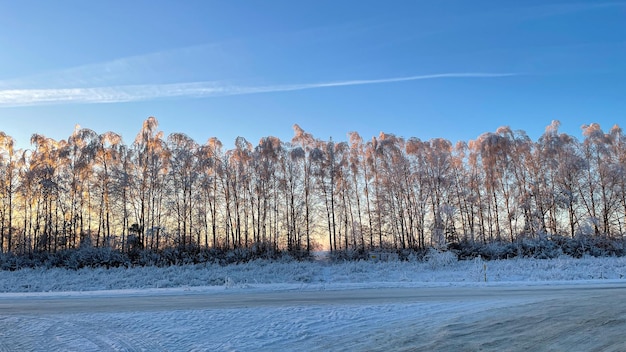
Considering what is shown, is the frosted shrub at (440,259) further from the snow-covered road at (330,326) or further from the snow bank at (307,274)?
the snow-covered road at (330,326)

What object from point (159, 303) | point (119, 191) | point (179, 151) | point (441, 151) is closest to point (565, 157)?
point (441, 151)

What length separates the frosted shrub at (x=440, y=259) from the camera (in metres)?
30.1

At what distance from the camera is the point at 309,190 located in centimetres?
3922

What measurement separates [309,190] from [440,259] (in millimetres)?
13751

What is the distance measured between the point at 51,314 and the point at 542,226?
3708cm

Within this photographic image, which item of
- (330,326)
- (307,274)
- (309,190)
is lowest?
(307,274)

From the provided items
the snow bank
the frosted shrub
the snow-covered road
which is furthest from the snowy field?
the frosted shrub

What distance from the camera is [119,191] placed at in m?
35.7

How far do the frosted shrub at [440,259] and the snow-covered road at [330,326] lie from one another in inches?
674

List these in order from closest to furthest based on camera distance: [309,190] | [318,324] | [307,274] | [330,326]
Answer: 1. [330,326]
2. [318,324]
3. [307,274]
4. [309,190]

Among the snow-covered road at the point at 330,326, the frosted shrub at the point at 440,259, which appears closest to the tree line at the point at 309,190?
the frosted shrub at the point at 440,259

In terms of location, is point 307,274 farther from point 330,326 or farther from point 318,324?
point 330,326

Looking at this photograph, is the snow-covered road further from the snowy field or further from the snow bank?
the snow bank

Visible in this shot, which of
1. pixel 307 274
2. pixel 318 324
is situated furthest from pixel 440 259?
pixel 318 324
